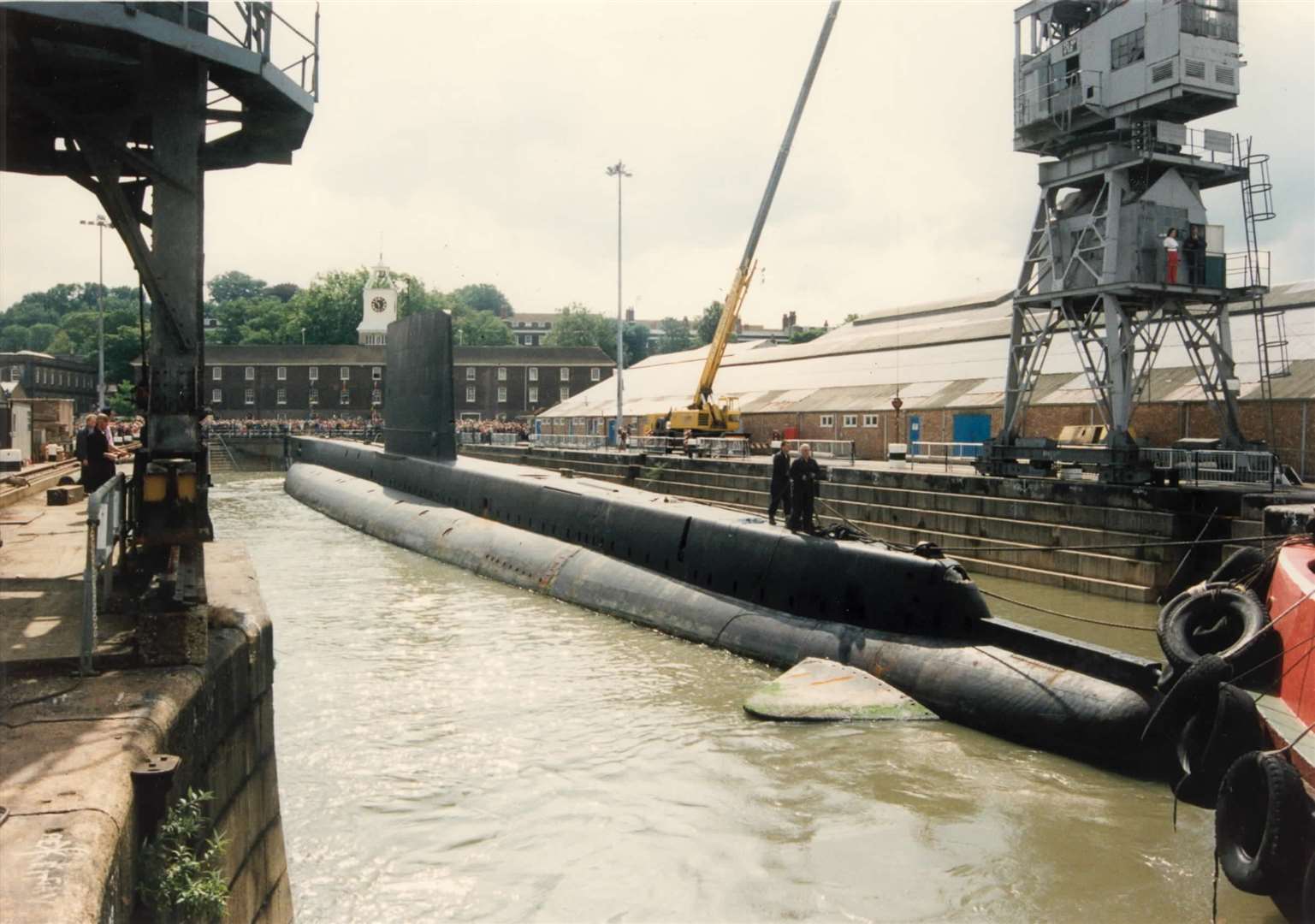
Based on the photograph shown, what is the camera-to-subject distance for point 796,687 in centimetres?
1139

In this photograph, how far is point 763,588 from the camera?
45.1 ft

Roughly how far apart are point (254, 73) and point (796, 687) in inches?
320

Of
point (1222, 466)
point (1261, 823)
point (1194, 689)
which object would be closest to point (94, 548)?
point (1261, 823)

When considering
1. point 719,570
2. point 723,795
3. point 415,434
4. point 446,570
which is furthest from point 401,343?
point 723,795

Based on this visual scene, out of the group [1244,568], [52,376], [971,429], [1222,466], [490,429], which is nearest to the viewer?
[1244,568]

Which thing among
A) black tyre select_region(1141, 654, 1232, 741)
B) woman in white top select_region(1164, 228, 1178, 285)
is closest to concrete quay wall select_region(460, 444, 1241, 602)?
black tyre select_region(1141, 654, 1232, 741)

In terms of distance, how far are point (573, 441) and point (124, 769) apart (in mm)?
51020

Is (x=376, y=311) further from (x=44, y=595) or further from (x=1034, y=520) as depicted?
(x=44, y=595)

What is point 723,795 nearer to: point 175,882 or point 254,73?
point 175,882

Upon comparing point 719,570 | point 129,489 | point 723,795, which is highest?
point 129,489

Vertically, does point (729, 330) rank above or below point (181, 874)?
above

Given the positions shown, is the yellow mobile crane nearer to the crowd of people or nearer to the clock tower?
the crowd of people

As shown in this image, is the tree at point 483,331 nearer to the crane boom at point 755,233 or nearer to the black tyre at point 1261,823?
the crane boom at point 755,233

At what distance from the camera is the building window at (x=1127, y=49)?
952 inches
